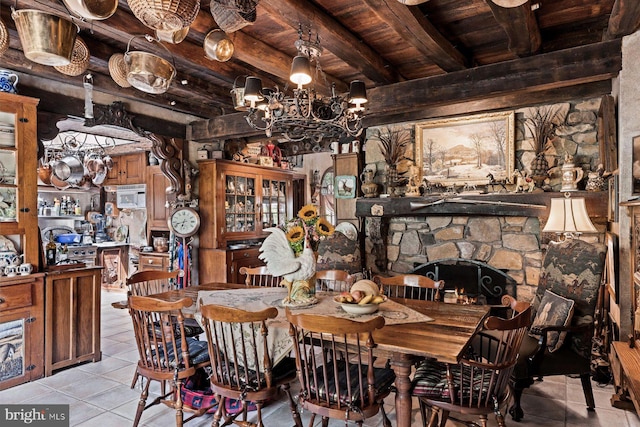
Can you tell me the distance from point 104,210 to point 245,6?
6.54 metres

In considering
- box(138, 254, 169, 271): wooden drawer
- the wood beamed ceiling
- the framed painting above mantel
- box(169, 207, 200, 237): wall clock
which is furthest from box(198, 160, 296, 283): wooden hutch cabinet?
the framed painting above mantel

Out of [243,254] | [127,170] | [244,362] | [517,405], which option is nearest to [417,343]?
[244,362]

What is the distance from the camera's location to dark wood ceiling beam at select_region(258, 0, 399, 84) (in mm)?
2387

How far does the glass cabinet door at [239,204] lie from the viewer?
556 cm

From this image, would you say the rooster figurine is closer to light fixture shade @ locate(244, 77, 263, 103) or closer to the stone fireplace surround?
light fixture shade @ locate(244, 77, 263, 103)

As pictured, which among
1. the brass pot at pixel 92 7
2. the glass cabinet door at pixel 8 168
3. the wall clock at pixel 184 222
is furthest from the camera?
the wall clock at pixel 184 222

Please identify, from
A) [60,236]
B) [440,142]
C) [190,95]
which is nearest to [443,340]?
[440,142]

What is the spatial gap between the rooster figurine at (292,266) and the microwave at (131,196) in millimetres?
4544

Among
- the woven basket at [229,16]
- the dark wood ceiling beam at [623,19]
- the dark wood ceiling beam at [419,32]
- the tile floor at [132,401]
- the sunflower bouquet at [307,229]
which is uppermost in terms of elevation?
the dark wood ceiling beam at [419,32]

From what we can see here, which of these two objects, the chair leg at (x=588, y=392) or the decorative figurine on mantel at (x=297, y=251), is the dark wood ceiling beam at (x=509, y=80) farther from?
the chair leg at (x=588, y=392)

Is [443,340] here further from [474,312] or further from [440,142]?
[440,142]

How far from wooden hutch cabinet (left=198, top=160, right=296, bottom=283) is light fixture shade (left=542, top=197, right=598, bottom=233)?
3793 mm

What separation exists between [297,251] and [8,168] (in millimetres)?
2457

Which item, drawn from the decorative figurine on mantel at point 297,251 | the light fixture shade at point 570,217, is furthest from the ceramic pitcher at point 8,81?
the light fixture shade at point 570,217
